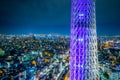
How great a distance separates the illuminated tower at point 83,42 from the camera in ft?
10.0

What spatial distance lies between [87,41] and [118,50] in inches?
111

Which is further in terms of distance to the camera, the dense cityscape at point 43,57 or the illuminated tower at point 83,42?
the dense cityscape at point 43,57

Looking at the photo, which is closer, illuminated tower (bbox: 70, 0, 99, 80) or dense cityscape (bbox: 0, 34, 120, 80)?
illuminated tower (bbox: 70, 0, 99, 80)

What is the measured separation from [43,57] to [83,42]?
164 inches

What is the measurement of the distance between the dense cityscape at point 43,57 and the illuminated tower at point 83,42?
200 cm

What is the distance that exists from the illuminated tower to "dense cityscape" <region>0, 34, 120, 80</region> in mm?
2004

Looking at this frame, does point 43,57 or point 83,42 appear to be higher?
point 83,42

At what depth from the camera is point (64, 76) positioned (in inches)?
215

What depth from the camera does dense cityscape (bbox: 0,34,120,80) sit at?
5.47 metres

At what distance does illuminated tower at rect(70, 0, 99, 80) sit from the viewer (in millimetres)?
3049

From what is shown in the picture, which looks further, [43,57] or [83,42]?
[43,57]

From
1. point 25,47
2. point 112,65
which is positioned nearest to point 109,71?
point 112,65

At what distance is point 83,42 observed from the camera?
9.95ft

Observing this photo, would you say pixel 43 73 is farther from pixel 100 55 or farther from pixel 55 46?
pixel 100 55
